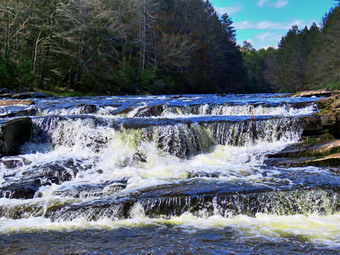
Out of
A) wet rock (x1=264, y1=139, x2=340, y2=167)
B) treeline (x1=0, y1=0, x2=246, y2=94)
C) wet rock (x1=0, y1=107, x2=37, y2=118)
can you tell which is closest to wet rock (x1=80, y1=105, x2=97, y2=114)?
wet rock (x1=0, y1=107, x2=37, y2=118)

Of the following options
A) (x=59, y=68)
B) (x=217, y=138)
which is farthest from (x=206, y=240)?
(x=59, y=68)

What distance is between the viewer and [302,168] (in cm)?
919

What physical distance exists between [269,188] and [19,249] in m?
4.61

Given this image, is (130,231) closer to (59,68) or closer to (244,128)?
(244,128)

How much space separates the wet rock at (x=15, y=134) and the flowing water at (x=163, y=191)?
25cm

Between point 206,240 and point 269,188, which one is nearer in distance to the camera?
point 206,240

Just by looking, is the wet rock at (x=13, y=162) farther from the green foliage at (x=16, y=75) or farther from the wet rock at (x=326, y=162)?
the green foliage at (x=16, y=75)

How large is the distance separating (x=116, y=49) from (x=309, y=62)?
2665cm

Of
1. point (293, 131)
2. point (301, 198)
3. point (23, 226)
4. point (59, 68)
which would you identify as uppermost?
point (59, 68)

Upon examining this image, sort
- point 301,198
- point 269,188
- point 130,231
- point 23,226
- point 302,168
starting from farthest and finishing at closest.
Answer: point 302,168
point 269,188
point 301,198
point 23,226
point 130,231

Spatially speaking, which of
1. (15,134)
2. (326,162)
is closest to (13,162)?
(15,134)

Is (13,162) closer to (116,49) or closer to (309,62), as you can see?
(116,49)

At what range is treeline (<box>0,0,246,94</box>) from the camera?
28.2 m

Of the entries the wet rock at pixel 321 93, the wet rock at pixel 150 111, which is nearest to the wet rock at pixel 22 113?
the wet rock at pixel 150 111
